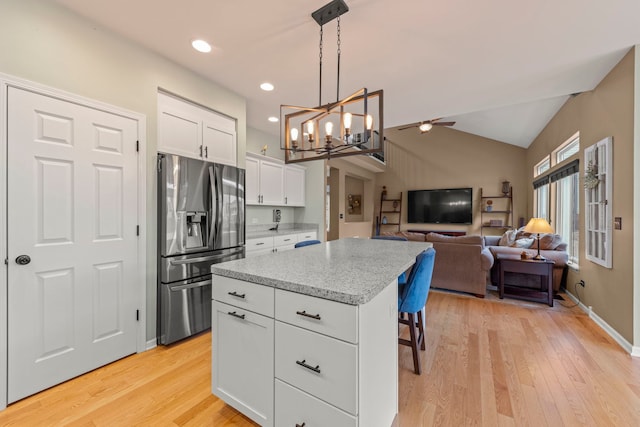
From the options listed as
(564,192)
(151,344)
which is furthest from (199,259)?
(564,192)

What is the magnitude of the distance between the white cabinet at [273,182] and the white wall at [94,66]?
4.69 feet

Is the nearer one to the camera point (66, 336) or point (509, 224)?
point (66, 336)

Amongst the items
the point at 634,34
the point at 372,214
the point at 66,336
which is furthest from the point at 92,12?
the point at 372,214

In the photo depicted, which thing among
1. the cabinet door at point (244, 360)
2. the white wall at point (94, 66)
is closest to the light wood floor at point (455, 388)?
the cabinet door at point (244, 360)

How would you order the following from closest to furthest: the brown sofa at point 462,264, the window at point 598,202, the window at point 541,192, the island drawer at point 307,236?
the window at point 598,202 → the brown sofa at point 462,264 → the island drawer at point 307,236 → the window at point 541,192

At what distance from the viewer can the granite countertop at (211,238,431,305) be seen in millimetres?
1174

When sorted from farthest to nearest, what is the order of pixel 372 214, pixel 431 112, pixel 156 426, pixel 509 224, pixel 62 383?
pixel 372 214
pixel 509 224
pixel 431 112
pixel 62 383
pixel 156 426

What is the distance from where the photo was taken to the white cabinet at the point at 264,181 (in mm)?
4207

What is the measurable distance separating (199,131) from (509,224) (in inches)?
322

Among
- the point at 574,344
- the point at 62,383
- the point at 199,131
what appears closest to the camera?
the point at 62,383

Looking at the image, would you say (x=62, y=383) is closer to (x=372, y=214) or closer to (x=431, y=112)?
(x=431, y=112)

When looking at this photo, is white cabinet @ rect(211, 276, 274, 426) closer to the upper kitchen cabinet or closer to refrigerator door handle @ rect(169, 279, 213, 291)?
refrigerator door handle @ rect(169, 279, 213, 291)

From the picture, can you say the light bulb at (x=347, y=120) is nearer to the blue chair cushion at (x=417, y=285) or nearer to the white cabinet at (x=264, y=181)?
the blue chair cushion at (x=417, y=285)

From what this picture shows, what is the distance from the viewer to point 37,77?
183 centimetres
